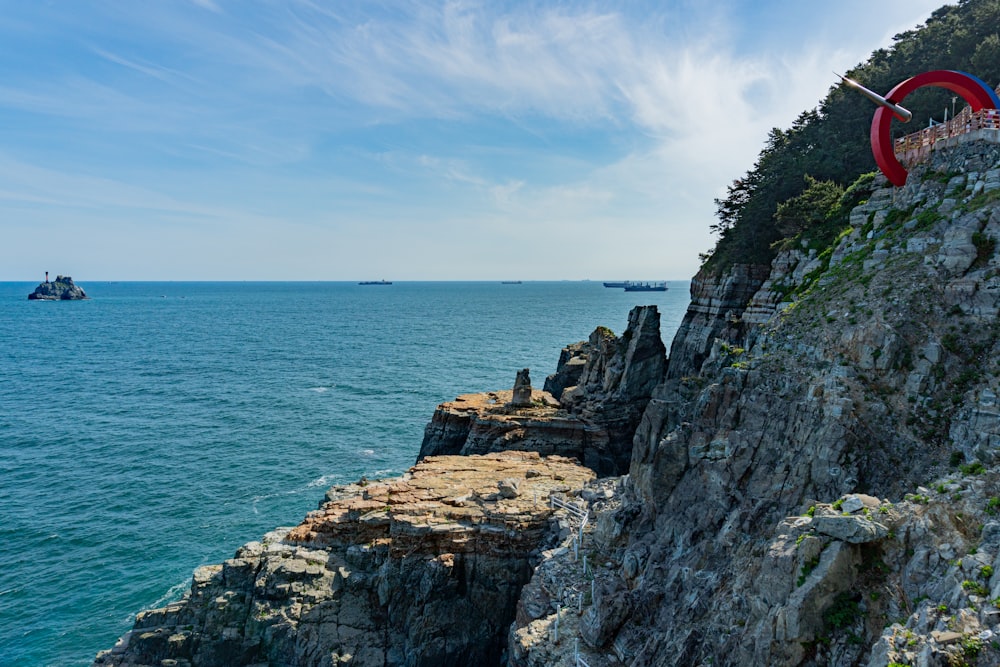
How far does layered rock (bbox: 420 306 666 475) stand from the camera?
43.9 metres

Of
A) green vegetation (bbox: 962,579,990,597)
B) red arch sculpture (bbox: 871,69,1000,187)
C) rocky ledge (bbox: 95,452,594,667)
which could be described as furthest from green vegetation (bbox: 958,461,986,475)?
rocky ledge (bbox: 95,452,594,667)

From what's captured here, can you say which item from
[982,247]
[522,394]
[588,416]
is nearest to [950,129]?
[982,247]

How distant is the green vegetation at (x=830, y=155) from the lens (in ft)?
112

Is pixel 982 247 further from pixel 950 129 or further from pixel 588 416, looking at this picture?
pixel 588 416

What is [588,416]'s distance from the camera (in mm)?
44875

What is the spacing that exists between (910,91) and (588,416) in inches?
1110

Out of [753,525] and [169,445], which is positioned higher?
[753,525]

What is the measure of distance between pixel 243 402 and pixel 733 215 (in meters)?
57.2

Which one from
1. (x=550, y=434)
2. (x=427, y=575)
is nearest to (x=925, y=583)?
(x=427, y=575)

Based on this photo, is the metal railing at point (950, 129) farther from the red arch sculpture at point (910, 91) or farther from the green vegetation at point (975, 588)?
the green vegetation at point (975, 588)

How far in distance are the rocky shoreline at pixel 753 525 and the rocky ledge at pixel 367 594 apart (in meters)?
0.09

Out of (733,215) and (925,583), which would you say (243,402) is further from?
(925,583)

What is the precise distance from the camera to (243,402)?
71.2m

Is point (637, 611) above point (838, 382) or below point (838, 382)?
below
